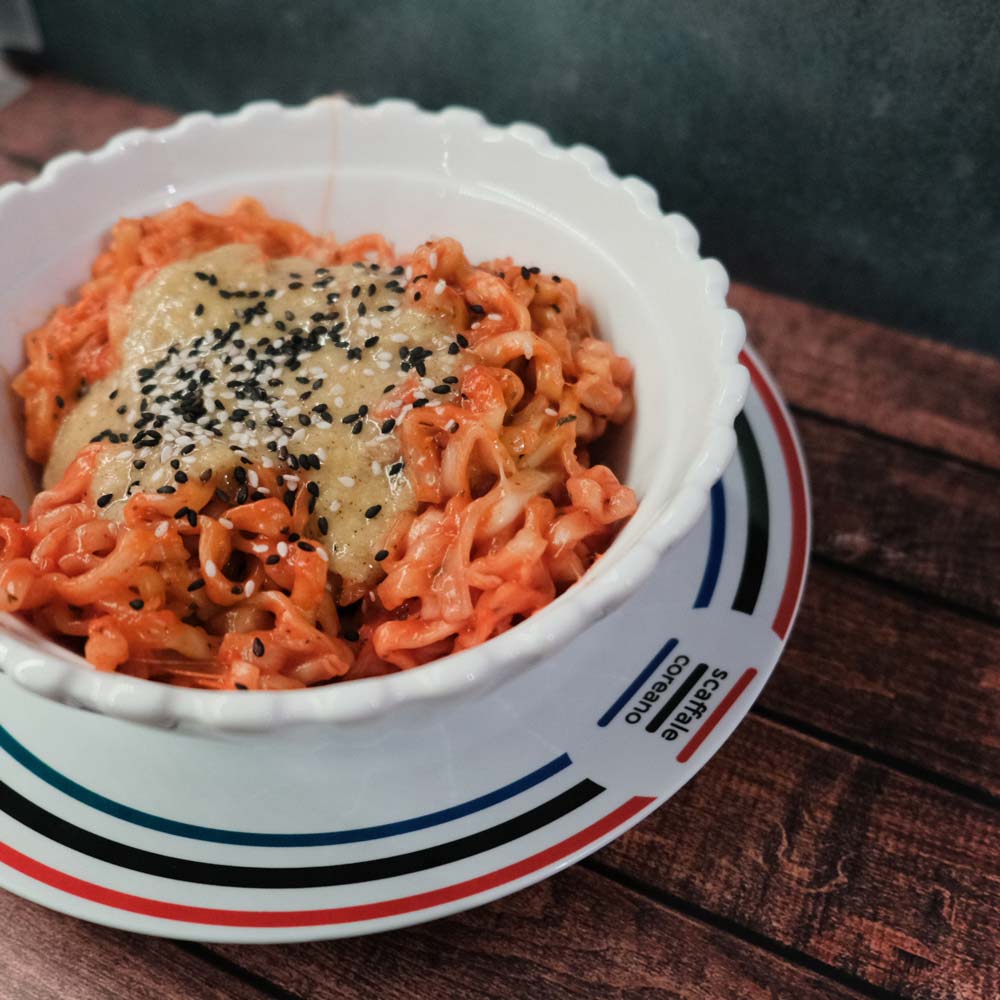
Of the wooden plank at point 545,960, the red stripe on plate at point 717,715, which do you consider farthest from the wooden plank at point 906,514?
the wooden plank at point 545,960

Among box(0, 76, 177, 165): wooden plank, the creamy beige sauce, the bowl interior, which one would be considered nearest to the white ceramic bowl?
the bowl interior

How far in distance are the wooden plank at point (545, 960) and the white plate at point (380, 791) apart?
0.53 ft

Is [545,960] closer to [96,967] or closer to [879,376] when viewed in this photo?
[96,967]

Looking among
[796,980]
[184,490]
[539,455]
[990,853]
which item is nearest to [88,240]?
[184,490]

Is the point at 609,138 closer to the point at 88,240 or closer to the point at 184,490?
the point at 88,240

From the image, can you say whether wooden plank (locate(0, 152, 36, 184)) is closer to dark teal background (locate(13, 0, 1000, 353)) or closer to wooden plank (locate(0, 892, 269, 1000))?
dark teal background (locate(13, 0, 1000, 353))

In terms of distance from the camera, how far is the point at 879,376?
9.84ft

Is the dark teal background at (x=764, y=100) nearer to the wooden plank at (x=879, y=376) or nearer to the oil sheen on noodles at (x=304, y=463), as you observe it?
the wooden plank at (x=879, y=376)

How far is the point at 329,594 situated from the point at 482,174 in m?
1.19

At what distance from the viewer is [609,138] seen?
3.38 metres

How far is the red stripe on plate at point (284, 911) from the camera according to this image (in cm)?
173

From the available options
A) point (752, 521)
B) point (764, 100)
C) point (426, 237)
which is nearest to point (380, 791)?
point (752, 521)

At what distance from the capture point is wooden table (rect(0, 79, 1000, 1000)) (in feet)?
5.98

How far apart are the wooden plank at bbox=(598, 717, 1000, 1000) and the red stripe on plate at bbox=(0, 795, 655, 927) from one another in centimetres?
26
